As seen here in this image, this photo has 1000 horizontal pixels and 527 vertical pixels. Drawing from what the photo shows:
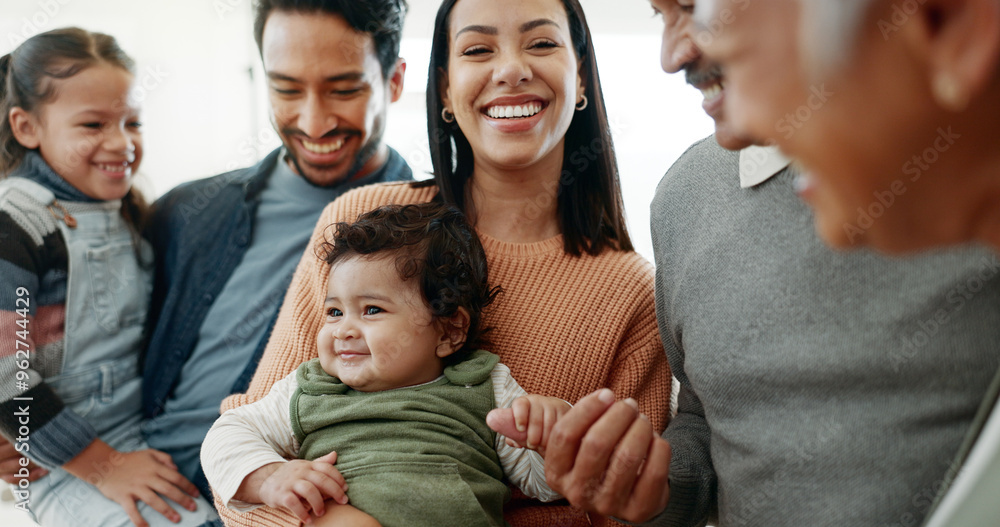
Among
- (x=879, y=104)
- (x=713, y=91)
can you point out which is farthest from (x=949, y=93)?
(x=713, y=91)

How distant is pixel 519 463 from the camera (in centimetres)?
115

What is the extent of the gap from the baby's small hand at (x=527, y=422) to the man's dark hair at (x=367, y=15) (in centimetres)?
121

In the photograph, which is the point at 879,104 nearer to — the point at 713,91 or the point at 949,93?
the point at 949,93

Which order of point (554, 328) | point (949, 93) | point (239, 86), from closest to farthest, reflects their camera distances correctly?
1. point (949, 93)
2. point (554, 328)
3. point (239, 86)

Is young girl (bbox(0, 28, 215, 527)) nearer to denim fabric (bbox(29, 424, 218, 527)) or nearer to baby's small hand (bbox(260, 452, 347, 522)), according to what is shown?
denim fabric (bbox(29, 424, 218, 527))

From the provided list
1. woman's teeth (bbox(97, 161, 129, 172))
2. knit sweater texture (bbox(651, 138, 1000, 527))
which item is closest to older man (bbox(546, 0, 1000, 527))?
knit sweater texture (bbox(651, 138, 1000, 527))

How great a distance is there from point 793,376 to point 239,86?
189 cm

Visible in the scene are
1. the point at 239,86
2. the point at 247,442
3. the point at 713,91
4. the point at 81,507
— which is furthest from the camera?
the point at 239,86

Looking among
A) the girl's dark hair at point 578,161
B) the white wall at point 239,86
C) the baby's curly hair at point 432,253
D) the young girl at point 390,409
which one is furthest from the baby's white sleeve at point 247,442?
the white wall at point 239,86

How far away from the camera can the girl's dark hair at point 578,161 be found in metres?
1.43

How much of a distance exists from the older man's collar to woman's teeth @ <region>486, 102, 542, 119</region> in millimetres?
466

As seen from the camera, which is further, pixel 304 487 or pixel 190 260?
pixel 190 260

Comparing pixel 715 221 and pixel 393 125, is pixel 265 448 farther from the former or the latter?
pixel 393 125

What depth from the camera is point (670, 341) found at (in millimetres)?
1134
